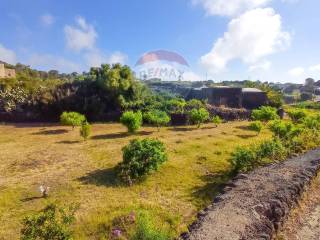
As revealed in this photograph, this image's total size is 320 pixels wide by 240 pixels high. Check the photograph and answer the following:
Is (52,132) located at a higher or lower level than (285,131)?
lower

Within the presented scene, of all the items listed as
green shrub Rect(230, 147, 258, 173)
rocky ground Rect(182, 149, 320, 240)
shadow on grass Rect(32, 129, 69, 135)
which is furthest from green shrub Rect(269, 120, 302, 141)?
shadow on grass Rect(32, 129, 69, 135)

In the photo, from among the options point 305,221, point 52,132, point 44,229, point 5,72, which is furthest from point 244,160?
point 5,72

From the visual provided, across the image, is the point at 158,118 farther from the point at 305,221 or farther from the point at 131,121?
the point at 305,221

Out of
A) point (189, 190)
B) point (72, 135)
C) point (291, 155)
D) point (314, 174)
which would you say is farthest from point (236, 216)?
point (72, 135)

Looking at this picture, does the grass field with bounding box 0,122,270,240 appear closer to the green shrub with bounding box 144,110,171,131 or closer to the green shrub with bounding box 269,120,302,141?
the green shrub with bounding box 269,120,302,141

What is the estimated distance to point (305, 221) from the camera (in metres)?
11.7

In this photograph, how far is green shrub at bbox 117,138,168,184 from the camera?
16.6 m

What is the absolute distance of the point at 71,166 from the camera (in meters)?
18.9

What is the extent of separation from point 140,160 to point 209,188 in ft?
13.2

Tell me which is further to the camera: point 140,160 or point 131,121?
point 131,121

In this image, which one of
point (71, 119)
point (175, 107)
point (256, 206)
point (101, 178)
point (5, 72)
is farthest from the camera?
point (5, 72)

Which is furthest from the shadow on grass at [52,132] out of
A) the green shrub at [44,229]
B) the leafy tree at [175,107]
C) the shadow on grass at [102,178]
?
the green shrub at [44,229]

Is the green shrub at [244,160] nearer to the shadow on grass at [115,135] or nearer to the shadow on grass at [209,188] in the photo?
the shadow on grass at [209,188]

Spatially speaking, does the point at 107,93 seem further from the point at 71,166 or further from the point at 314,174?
the point at 314,174
